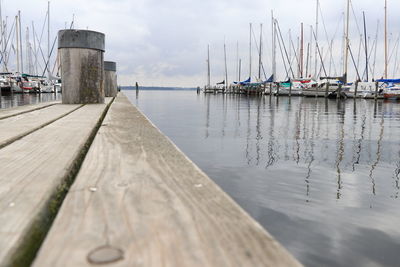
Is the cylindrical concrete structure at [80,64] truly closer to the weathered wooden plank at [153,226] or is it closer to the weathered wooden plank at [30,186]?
the weathered wooden plank at [30,186]

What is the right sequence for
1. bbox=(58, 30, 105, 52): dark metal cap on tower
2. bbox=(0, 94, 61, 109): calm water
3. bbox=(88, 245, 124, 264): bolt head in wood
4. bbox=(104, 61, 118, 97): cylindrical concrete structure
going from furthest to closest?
bbox=(0, 94, 61, 109): calm water → bbox=(104, 61, 118, 97): cylindrical concrete structure → bbox=(58, 30, 105, 52): dark metal cap on tower → bbox=(88, 245, 124, 264): bolt head in wood

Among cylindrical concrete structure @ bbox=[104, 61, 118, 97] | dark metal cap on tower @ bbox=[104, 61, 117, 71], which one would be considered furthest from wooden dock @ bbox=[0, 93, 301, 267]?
dark metal cap on tower @ bbox=[104, 61, 117, 71]

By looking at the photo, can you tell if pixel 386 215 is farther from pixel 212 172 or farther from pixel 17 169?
pixel 17 169

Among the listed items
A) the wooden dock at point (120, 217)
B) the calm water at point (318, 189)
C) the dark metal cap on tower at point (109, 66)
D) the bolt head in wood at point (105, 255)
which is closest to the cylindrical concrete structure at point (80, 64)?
the calm water at point (318, 189)

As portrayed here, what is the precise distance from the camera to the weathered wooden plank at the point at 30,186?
85cm

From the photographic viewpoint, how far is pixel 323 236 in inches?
95.1

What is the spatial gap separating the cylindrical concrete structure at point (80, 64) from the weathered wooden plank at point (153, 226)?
5.50 meters

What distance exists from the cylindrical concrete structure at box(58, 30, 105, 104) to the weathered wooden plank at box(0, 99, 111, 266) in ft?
14.7

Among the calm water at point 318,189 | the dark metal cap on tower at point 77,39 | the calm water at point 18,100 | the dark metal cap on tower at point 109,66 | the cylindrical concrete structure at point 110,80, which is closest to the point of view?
the calm water at point 318,189

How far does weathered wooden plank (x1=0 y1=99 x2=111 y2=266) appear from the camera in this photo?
85cm

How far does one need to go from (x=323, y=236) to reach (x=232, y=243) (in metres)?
1.80

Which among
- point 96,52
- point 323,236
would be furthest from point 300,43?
point 323,236

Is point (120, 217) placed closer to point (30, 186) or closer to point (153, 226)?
point (153, 226)

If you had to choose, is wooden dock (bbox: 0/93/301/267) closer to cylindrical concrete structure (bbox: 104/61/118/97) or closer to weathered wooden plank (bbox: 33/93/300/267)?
weathered wooden plank (bbox: 33/93/300/267)
